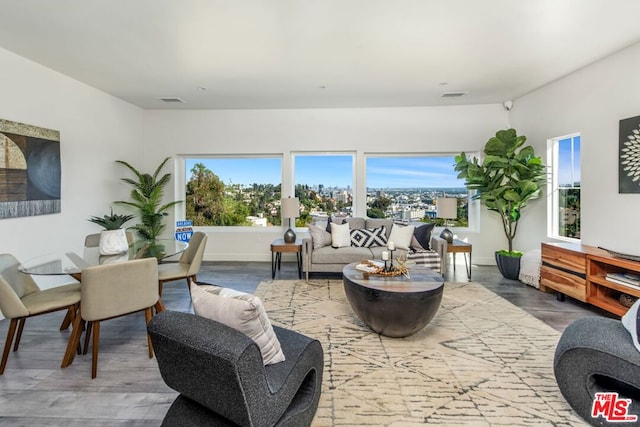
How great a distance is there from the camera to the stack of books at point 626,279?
2900mm

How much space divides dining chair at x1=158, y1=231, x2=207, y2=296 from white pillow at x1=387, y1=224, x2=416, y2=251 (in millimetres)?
2680

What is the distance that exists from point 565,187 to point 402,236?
236 centimetres

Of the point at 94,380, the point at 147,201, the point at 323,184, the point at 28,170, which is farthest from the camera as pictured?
the point at 323,184

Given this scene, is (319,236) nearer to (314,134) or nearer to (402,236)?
(402,236)

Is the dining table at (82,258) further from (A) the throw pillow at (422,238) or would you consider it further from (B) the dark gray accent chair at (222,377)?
(A) the throw pillow at (422,238)

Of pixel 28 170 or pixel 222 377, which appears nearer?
pixel 222 377

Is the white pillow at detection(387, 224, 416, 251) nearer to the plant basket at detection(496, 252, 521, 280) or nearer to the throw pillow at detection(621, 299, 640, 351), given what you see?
the plant basket at detection(496, 252, 521, 280)

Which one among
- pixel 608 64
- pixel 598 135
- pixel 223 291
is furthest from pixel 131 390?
pixel 608 64

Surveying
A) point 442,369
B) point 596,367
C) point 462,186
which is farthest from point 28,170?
point 462,186

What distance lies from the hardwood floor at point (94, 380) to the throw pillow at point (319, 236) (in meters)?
1.92

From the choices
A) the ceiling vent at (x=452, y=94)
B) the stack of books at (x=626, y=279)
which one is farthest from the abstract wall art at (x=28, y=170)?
the stack of books at (x=626, y=279)

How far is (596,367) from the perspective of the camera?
1.68 metres

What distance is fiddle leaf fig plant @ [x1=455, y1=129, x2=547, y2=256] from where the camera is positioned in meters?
4.46

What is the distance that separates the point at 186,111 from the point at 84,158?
1.93 metres
